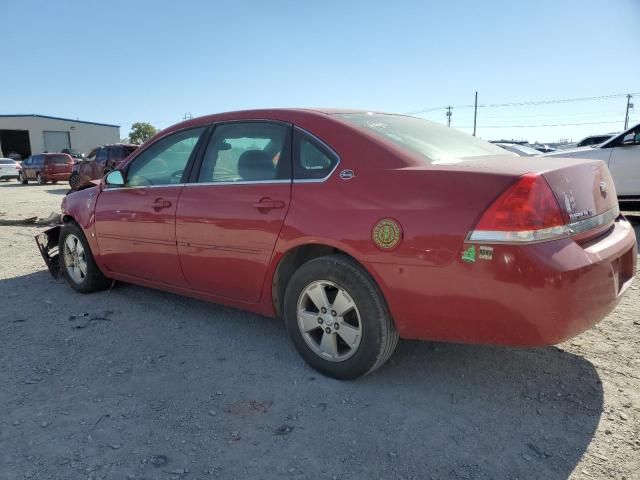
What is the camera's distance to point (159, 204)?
3781mm

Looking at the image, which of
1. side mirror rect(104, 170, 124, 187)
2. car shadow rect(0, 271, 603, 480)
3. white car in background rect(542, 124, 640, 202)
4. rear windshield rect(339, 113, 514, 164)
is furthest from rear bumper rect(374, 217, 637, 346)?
white car in background rect(542, 124, 640, 202)

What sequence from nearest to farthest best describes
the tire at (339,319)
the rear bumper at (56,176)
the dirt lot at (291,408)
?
the dirt lot at (291,408), the tire at (339,319), the rear bumper at (56,176)

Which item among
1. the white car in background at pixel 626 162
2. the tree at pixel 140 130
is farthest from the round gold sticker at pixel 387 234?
the tree at pixel 140 130

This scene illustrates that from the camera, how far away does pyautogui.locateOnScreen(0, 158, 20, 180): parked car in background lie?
92.4 ft

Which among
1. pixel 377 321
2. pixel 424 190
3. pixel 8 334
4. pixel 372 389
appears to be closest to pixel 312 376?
pixel 372 389

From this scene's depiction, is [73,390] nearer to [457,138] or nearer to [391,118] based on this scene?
[391,118]

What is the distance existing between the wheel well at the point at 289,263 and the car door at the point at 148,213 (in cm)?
95

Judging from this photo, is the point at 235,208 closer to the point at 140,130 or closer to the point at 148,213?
the point at 148,213

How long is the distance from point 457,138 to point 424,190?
45.2 inches

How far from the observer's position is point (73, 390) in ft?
9.58

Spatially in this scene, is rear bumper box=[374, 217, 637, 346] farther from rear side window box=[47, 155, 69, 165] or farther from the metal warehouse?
the metal warehouse

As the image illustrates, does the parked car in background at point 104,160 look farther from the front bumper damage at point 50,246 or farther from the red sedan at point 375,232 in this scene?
the red sedan at point 375,232

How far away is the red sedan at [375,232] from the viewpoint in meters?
2.31

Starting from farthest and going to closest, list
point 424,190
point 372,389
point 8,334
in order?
point 8,334
point 372,389
point 424,190
